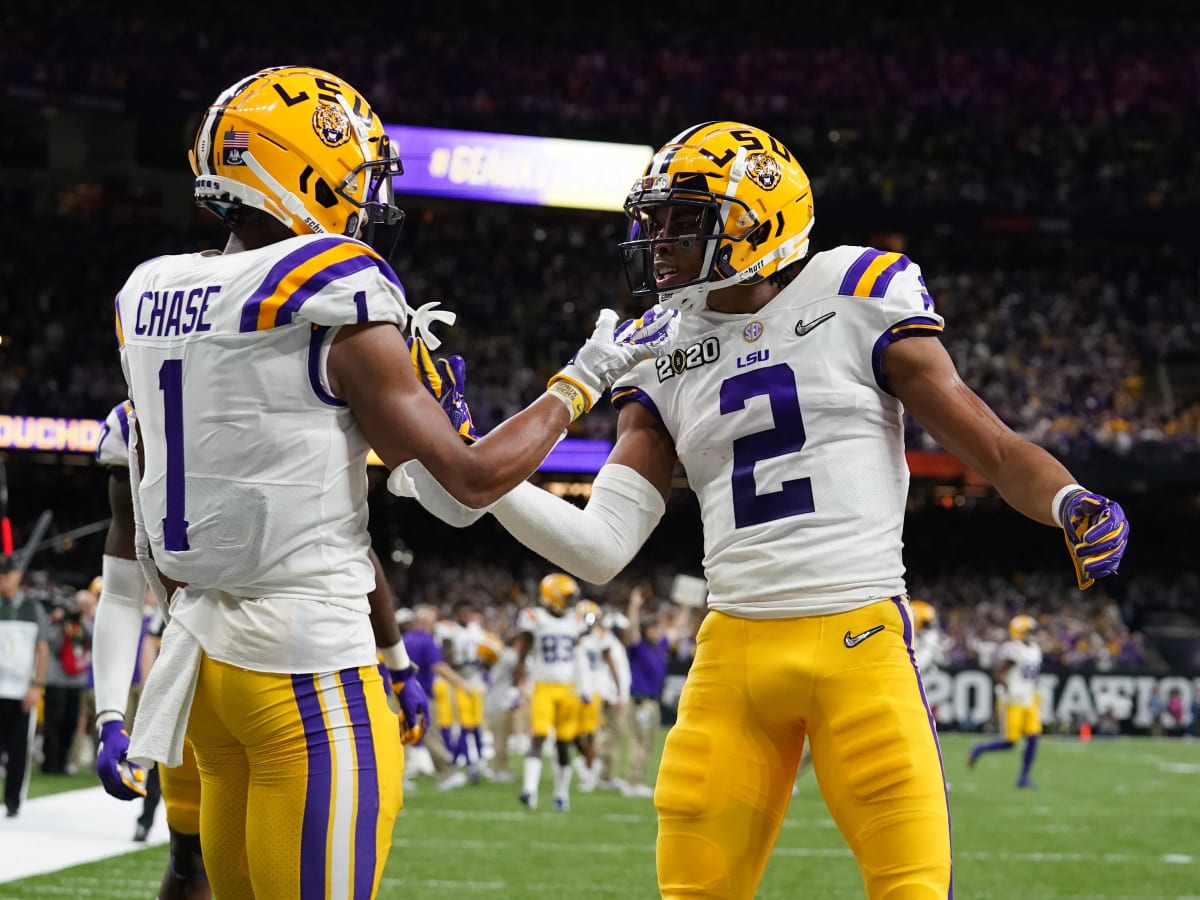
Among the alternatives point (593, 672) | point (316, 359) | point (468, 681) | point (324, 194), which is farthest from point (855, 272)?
point (468, 681)

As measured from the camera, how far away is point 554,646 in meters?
12.9

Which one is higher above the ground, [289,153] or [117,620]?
[289,153]

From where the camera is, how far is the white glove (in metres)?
2.95

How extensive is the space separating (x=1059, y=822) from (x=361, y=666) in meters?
10.1

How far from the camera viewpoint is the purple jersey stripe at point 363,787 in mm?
2625

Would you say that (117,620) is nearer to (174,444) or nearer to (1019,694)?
(174,444)

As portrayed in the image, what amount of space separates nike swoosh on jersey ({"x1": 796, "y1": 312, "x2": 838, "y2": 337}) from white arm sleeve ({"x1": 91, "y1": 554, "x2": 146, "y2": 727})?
1.70m

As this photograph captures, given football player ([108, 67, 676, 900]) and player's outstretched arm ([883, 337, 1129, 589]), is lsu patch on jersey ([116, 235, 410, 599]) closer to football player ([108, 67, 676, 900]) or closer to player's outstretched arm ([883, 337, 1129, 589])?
football player ([108, 67, 676, 900])

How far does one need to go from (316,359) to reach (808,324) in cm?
118

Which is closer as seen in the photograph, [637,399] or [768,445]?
[768,445]

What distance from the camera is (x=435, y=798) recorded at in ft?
42.1

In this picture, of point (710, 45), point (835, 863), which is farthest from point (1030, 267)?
point (835, 863)

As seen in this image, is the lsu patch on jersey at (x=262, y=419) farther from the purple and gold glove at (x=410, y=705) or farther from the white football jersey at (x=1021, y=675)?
the white football jersey at (x=1021, y=675)

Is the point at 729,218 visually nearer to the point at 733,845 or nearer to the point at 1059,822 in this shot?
the point at 733,845
